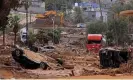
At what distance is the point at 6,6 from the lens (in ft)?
66.6

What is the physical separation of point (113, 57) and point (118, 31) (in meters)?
32.3

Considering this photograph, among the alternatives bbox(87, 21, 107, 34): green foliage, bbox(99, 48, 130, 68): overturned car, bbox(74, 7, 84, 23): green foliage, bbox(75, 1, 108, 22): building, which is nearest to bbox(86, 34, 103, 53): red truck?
bbox(87, 21, 107, 34): green foliage

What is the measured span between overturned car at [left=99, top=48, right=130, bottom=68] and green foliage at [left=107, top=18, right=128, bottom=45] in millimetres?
30174

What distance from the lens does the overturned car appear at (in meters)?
22.3

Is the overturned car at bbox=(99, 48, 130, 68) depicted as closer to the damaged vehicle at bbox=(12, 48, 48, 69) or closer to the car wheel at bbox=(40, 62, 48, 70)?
the car wheel at bbox=(40, 62, 48, 70)

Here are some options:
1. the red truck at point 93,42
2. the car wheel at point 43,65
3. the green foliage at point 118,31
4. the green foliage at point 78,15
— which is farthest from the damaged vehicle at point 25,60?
the green foliage at point 78,15

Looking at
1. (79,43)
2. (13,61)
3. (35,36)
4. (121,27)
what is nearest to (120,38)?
(121,27)

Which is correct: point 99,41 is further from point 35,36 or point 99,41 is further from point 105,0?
point 105,0

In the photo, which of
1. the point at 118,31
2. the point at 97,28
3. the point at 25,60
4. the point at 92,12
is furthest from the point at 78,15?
the point at 25,60

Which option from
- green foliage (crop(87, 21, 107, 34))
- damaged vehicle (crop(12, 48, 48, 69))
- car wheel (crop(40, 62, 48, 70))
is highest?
damaged vehicle (crop(12, 48, 48, 69))

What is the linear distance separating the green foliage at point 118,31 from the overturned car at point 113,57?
1188 inches

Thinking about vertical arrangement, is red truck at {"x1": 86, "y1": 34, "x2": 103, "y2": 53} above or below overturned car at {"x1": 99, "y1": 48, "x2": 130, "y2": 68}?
below

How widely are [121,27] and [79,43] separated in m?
8.25

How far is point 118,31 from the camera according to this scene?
54375 mm
